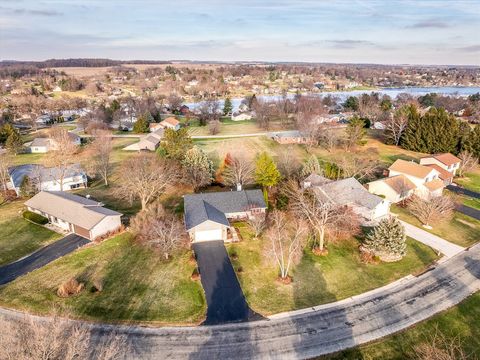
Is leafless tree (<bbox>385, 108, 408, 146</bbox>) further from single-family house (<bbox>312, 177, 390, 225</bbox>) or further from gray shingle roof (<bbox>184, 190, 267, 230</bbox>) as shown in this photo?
gray shingle roof (<bbox>184, 190, 267, 230</bbox>)

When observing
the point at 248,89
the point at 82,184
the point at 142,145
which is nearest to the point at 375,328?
the point at 82,184

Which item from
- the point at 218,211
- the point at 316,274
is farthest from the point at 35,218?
the point at 316,274

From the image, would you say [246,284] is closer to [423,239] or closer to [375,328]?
[375,328]

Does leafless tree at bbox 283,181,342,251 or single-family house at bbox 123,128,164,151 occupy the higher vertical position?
leafless tree at bbox 283,181,342,251

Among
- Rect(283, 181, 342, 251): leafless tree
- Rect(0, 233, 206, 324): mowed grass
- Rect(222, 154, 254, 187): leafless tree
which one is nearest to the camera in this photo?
→ Rect(0, 233, 206, 324): mowed grass

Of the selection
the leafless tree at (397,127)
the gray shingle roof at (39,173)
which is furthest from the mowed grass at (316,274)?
the leafless tree at (397,127)

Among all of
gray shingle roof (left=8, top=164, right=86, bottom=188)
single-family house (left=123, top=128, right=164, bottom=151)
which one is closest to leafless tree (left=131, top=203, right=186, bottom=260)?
gray shingle roof (left=8, top=164, right=86, bottom=188)
